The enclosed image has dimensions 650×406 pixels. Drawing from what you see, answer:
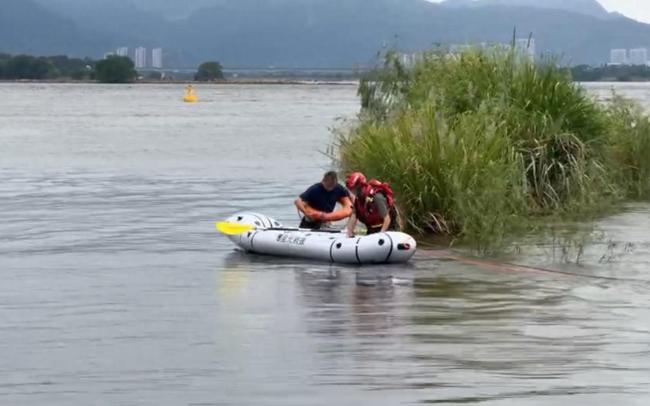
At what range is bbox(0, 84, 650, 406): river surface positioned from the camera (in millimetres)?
12211

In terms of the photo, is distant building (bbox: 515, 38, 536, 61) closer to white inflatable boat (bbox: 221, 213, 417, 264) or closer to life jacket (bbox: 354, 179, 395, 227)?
white inflatable boat (bbox: 221, 213, 417, 264)

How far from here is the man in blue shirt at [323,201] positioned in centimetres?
2170

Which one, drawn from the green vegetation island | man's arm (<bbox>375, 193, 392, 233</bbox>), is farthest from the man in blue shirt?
the green vegetation island

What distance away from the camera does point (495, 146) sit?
80.0 feet

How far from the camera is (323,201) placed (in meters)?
21.8

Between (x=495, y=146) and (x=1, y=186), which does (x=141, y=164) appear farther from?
(x=495, y=146)

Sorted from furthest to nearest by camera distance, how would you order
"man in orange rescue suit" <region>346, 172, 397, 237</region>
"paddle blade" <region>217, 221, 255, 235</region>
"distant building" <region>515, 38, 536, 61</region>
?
"distant building" <region>515, 38, 536, 61</region>, "paddle blade" <region>217, 221, 255, 235</region>, "man in orange rescue suit" <region>346, 172, 397, 237</region>

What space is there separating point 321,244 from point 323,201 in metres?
1.15

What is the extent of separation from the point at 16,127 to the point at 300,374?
73.3 m

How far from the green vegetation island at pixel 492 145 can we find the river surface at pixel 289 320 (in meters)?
0.99

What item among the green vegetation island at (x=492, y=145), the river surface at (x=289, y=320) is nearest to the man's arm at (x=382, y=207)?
the river surface at (x=289, y=320)

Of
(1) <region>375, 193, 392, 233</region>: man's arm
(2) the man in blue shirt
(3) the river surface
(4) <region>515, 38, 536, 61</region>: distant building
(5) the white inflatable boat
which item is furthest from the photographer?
(4) <region>515, 38, 536, 61</region>: distant building

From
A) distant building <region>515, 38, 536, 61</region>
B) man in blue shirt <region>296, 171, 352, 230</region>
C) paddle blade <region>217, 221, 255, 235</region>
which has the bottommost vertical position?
paddle blade <region>217, 221, 255, 235</region>

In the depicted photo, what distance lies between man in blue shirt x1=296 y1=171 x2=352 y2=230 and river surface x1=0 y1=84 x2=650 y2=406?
3.17ft
